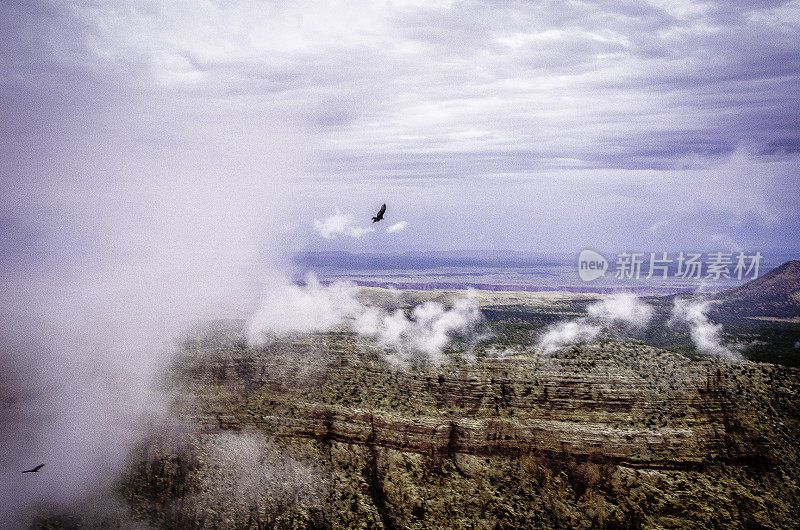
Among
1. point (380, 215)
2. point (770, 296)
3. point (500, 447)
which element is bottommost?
point (500, 447)

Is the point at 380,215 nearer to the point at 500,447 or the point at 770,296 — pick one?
the point at 500,447

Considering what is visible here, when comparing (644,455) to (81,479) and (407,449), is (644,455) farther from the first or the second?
(81,479)

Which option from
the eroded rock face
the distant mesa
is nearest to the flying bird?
the eroded rock face

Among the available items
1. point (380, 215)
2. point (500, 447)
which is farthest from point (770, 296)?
point (380, 215)

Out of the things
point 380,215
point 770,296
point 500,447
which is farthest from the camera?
point 770,296

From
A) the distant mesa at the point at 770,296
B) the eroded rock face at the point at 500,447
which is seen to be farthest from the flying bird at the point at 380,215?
the distant mesa at the point at 770,296

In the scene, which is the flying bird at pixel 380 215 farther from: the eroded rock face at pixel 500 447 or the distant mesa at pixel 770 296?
the distant mesa at pixel 770 296

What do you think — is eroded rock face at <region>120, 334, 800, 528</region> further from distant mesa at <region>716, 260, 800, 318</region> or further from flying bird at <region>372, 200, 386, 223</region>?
distant mesa at <region>716, 260, 800, 318</region>
